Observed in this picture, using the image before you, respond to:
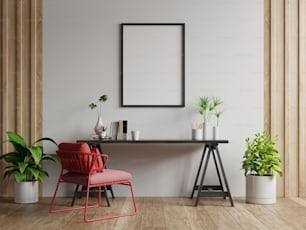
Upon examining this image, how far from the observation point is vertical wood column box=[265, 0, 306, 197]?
17.3ft

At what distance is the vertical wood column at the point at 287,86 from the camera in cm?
527

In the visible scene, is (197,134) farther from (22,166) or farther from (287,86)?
(22,166)

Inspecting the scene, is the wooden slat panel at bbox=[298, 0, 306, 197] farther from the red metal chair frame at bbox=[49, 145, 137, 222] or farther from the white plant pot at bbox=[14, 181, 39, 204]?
the white plant pot at bbox=[14, 181, 39, 204]

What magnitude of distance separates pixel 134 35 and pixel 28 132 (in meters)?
1.63

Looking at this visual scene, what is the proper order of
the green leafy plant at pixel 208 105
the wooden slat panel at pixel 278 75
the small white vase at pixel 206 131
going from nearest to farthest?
1. the small white vase at pixel 206 131
2. the green leafy plant at pixel 208 105
3. the wooden slat panel at pixel 278 75

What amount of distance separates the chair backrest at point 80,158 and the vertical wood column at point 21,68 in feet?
3.69

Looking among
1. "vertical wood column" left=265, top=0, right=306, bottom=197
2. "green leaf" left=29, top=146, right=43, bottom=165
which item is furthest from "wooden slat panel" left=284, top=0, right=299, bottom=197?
"green leaf" left=29, top=146, right=43, bottom=165

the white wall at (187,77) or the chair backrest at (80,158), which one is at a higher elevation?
the white wall at (187,77)

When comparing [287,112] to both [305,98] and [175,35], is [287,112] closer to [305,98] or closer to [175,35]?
[305,98]

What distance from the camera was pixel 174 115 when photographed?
5273mm

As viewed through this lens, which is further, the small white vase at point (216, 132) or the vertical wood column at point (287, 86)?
the vertical wood column at point (287, 86)

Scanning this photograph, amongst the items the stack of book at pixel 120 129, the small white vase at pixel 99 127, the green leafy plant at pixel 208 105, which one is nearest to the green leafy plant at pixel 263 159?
the green leafy plant at pixel 208 105

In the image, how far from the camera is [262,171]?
481cm

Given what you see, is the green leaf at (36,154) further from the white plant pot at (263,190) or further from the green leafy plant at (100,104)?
the white plant pot at (263,190)
